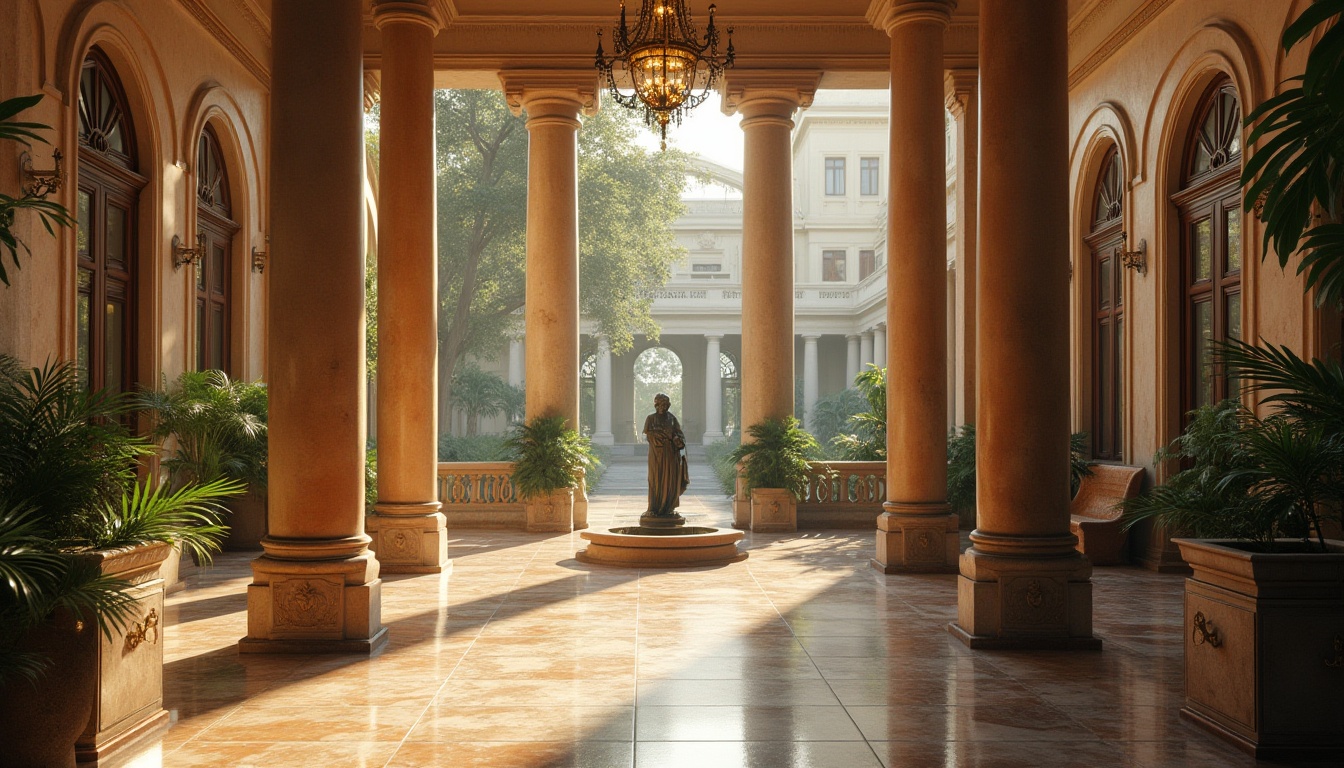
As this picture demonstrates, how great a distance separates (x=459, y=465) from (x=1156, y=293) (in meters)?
10.0

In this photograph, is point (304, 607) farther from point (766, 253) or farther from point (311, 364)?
point (766, 253)

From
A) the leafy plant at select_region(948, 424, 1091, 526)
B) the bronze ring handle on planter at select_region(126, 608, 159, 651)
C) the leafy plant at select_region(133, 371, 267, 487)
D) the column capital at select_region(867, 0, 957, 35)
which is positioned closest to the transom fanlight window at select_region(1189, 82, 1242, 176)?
the column capital at select_region(867, 0, 957, 35)

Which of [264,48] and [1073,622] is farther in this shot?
[264,48]

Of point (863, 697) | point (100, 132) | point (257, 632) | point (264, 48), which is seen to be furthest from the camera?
point (264, 48)

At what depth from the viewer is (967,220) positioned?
49.8 ft

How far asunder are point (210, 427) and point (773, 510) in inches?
306

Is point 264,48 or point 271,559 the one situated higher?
point 264,48

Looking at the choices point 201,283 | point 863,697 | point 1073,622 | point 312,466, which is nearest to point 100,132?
point 201,283

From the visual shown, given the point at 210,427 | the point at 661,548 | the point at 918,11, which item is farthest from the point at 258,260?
the point at 918,11

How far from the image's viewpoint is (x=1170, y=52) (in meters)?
12.4

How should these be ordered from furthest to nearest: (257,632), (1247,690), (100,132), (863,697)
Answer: (100,132)
(257,632)
(863,697)
(1247,690)

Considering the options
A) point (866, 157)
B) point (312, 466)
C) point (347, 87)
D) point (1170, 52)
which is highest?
point (866, 157)

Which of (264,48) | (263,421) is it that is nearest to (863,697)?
(263,421)

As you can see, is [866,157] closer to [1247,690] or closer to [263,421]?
[263,421]
